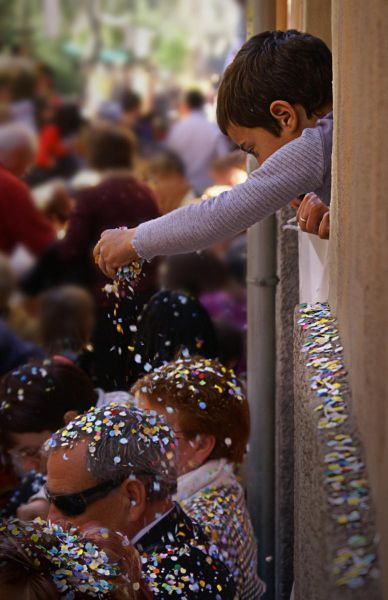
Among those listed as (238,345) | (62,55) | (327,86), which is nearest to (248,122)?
(327,86)

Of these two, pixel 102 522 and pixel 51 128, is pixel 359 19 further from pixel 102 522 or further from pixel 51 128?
pixel 51 128

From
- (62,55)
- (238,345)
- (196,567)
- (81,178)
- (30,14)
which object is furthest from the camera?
(30,14)

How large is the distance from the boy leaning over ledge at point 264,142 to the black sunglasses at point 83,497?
1.86 feet

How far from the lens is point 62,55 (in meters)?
19.9

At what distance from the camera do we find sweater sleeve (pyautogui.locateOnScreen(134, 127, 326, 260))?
9.59 ft

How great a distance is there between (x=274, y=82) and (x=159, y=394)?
101 centimetres

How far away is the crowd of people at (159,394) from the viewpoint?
113 inches

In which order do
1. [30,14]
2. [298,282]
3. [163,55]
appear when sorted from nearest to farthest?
[298,282], [30,14], [163,55]

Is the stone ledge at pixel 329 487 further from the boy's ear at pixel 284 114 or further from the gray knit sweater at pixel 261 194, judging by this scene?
the boy's ear at pixel 284 114

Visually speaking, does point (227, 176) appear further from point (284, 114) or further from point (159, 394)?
point (284, 114)

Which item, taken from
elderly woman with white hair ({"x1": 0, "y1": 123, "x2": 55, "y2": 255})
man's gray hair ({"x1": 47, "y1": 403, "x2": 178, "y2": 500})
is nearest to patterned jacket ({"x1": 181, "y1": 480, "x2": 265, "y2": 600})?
man's gray hair ({"x1": 47, "y1": 403, "x2": 178, "y2": 500})

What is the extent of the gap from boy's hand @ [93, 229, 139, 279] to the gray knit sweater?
11 cm

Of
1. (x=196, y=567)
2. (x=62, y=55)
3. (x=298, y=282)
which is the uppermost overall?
(x=62, y=55)

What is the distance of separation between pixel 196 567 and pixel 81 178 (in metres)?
6.13
